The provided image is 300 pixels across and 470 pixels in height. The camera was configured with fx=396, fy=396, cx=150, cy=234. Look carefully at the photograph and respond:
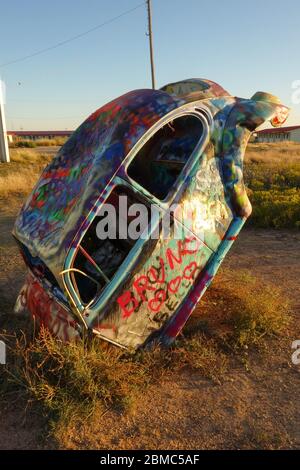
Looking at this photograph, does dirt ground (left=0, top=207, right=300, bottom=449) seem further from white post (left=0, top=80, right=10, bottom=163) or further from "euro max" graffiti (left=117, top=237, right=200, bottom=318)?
white post (left=0, top=80, right=10, bottom=163)

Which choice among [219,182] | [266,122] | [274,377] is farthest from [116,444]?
[266,122]

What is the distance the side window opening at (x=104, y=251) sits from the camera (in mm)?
3982

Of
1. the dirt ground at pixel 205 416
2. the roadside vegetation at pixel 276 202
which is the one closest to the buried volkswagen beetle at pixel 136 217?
the dirt ground at pixel 205 416

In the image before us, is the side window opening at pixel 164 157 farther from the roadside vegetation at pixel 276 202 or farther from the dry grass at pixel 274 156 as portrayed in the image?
the dry grass at pixel 274 156

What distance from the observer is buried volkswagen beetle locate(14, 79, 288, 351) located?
325 cm

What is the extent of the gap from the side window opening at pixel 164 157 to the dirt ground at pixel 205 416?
2102 mm

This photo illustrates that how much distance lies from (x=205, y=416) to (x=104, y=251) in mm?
2100

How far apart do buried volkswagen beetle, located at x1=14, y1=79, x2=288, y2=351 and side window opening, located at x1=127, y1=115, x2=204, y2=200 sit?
3cm

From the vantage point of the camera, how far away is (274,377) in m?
3.54
